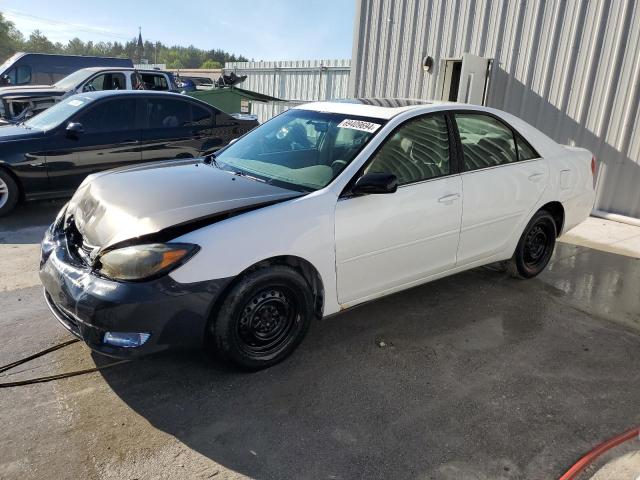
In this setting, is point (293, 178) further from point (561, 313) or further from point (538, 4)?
point (538, 4)

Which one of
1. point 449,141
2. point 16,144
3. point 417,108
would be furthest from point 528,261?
point 16,144

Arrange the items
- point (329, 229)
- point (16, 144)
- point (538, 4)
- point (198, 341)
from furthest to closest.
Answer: point (538, 4), point (16, 144), point (329, 229), point (198, 341)

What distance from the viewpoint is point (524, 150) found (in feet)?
14.9

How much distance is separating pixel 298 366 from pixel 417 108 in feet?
6.83

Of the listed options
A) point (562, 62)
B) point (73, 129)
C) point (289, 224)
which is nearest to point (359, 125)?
point (289, 224)

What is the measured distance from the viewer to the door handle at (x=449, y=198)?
12.4 feet

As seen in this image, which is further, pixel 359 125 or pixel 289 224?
pixel 359 125

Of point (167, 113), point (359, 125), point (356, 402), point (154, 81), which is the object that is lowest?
point (356, 402)

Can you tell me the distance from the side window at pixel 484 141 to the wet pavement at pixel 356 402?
1240mm

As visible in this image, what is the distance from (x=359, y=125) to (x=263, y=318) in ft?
5.14

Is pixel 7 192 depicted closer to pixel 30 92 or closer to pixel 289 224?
pixel 289 224

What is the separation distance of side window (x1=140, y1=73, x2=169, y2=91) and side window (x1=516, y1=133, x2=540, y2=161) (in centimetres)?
1002

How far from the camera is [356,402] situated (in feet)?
9.78

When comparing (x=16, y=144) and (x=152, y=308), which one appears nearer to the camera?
(x=152, y=308)
